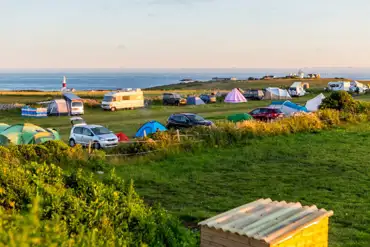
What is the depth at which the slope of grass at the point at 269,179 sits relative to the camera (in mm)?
11461

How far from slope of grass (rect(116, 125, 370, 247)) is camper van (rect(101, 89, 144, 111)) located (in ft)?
81.2

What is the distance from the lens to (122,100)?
45.3 metres

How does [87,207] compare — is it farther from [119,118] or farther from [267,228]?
[119,118]

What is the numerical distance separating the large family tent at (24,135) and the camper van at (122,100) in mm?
21033

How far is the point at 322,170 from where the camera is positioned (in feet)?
53.3

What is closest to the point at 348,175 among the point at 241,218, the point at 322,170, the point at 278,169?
the point at 322,170

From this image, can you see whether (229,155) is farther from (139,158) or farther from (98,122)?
(98,122)

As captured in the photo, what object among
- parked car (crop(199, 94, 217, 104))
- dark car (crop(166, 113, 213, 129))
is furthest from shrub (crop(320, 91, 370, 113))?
parked car (crop(199, 94, 217, 104))

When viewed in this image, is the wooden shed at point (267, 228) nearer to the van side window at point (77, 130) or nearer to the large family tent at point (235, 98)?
the van side window at point (77, 130)

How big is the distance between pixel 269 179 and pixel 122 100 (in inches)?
1255

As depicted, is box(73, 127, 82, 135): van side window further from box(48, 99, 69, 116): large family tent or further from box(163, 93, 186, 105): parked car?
box(163, 93, 186, 105): parked car

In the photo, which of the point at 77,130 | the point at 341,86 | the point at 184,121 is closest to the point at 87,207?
the point at 77,130

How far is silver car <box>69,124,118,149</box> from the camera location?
22969mm

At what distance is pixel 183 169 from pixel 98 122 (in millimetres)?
19837
